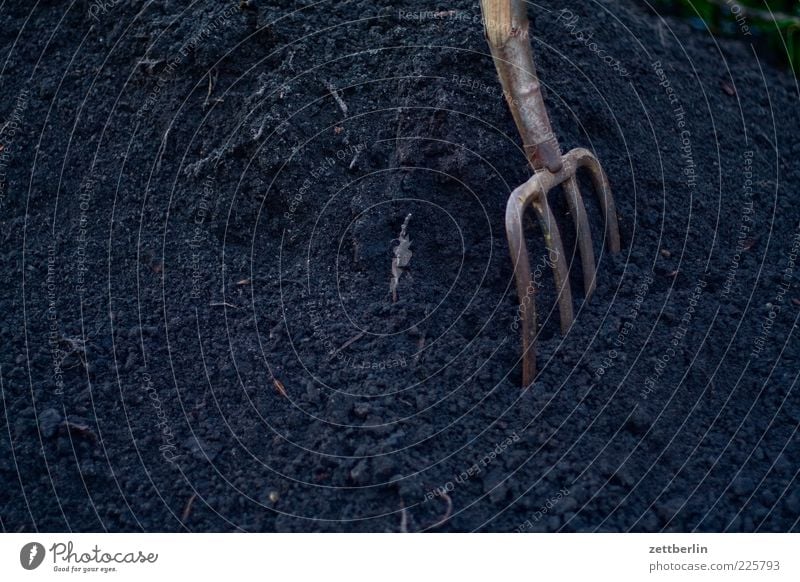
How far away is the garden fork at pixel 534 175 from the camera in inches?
98.7

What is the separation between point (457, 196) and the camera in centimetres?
301

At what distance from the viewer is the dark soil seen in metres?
2.34

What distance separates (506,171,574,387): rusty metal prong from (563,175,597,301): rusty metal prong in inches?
4.4

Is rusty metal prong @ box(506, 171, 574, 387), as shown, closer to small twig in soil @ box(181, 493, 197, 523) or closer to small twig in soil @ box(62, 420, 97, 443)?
small twig in soil @ box(181, 493, 197, 523)

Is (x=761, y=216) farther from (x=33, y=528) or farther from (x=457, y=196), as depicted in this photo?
(x=33, y=528)

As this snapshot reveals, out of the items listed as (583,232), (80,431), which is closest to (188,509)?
(80,431)

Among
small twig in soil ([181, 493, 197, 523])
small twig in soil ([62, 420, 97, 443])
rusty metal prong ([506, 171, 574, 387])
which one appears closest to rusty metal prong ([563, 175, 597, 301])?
rusty metal prong ([506, 171, 574, 387])

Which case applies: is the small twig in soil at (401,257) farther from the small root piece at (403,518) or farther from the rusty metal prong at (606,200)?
the small root piece at (403,518)

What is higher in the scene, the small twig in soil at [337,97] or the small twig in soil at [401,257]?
the small twig in soil at [337,97]

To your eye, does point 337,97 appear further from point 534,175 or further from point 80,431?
point 80,431

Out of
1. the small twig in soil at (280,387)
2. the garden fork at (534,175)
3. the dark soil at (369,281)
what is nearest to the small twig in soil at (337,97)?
the dark soil at (369,281)

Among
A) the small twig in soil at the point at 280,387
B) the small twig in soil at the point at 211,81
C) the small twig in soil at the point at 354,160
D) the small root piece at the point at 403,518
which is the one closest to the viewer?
the small root piece at the point at 403,518

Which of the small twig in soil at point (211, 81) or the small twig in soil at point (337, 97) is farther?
the small twig in soil at point (211, 81)
